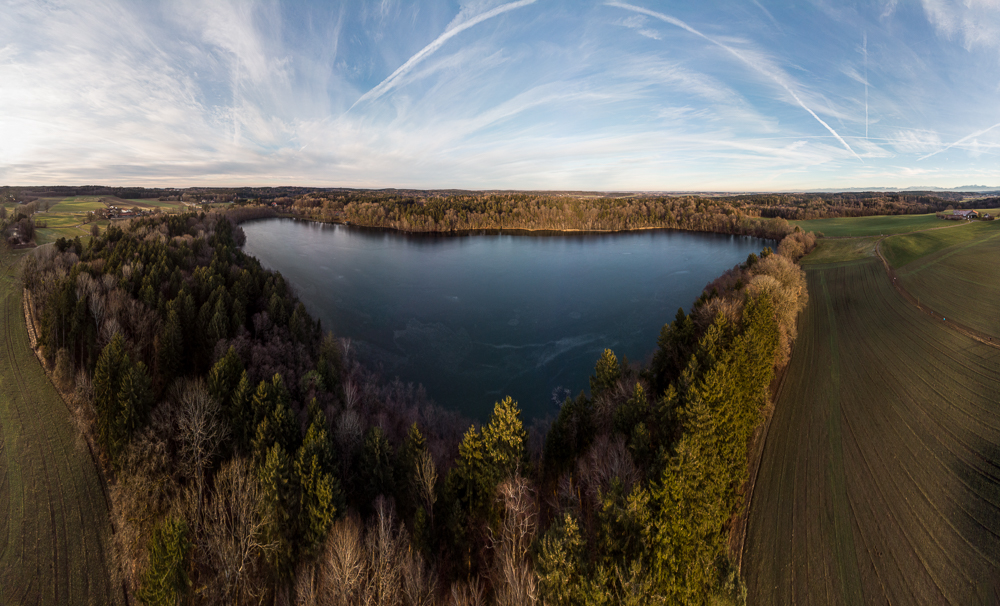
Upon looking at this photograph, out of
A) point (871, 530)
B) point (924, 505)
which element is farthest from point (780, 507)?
point (924, 505)

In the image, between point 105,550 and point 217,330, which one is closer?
point 105,550

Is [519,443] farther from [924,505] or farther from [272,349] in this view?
[272,349]

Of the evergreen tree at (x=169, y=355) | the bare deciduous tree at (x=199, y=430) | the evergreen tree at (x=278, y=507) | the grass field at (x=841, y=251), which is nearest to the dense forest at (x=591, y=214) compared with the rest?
the grass field at (x=841, y=251)

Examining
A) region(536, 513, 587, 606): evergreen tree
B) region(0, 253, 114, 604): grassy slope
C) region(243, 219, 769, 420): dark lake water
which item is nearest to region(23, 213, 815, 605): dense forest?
region(536, 513, 587, 606): evergreen tree

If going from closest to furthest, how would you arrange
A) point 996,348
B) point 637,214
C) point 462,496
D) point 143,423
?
point 462,496
point 143,423
point 996,348
point 637,214

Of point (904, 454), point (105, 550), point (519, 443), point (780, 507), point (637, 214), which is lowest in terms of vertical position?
point (105, 550)

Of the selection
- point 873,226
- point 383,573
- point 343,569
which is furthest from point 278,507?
point 873,226

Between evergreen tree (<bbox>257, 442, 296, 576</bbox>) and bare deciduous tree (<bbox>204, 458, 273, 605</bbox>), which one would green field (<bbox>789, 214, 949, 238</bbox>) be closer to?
evergreen tree (<bbox>257, 442, 296, 576</bbox>)
